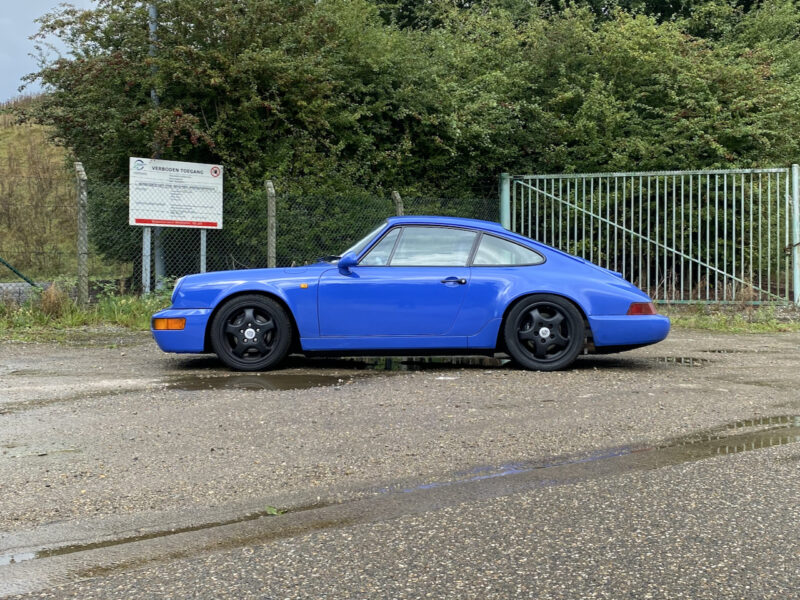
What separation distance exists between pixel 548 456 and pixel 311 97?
33.6 ft

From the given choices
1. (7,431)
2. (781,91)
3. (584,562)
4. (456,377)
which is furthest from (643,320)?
(781,91)

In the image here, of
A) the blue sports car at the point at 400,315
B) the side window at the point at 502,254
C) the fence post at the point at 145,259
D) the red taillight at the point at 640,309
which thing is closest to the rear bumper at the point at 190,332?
the blue sports car at the point at 400,315

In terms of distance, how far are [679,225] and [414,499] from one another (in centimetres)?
1174

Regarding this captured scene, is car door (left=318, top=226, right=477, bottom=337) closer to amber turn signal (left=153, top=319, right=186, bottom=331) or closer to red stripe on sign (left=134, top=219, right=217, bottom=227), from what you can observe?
amber turn signal (left=153, top=319, right=186, bottom=331)

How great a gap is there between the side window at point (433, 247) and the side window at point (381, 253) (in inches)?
2.5

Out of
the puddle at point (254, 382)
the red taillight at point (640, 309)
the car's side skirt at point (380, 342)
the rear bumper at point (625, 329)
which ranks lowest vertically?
the puddle at point (254, 382)

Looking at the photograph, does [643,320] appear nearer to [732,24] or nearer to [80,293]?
[80,293]

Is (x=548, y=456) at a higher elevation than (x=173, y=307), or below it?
below

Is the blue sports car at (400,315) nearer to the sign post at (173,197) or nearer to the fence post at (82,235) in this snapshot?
the fence post at (82,235)

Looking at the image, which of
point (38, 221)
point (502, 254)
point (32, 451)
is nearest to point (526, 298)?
point (502, 254)

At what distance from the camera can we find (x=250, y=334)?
729 centimetres

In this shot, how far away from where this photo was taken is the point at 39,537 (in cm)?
325

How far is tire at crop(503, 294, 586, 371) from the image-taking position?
7297 millimetres

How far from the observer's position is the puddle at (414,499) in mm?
3076
